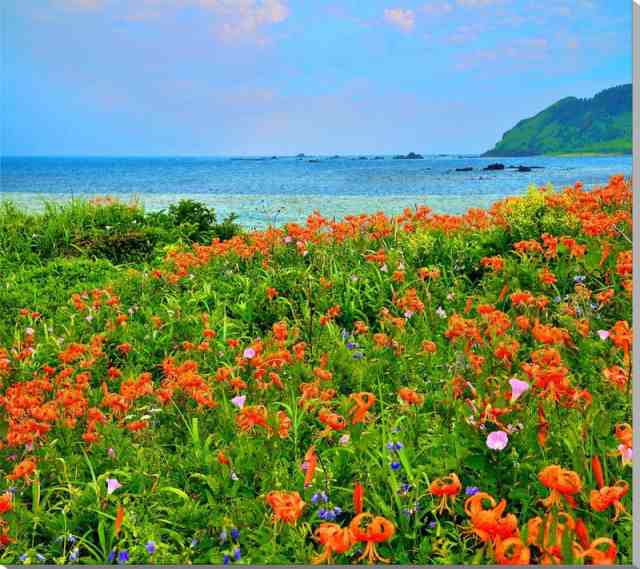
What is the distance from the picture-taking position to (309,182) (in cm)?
1183

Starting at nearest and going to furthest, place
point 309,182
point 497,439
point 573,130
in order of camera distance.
→ point 497,439, point 573,130, point 309,182

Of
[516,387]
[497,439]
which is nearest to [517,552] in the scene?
[497,439]

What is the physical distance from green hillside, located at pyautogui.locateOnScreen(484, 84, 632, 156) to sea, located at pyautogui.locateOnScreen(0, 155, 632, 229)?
12cm

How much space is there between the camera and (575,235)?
17.4 feet

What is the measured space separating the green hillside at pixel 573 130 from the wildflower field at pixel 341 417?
0.60 m

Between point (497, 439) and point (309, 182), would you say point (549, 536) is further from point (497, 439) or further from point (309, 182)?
point (309, 182)

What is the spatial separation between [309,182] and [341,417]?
32.0 feet

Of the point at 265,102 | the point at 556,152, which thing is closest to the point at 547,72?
the point at 556,152

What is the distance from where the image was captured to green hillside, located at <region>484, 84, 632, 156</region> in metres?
4.29

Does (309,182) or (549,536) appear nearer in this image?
(549,536)

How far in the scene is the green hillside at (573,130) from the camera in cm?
429

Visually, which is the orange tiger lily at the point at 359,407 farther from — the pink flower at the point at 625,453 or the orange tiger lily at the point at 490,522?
the pink flower at the point at 625,453

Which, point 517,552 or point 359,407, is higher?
point 359,407

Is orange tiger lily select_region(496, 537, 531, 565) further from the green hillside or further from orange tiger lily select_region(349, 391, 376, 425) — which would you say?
the green hillside
